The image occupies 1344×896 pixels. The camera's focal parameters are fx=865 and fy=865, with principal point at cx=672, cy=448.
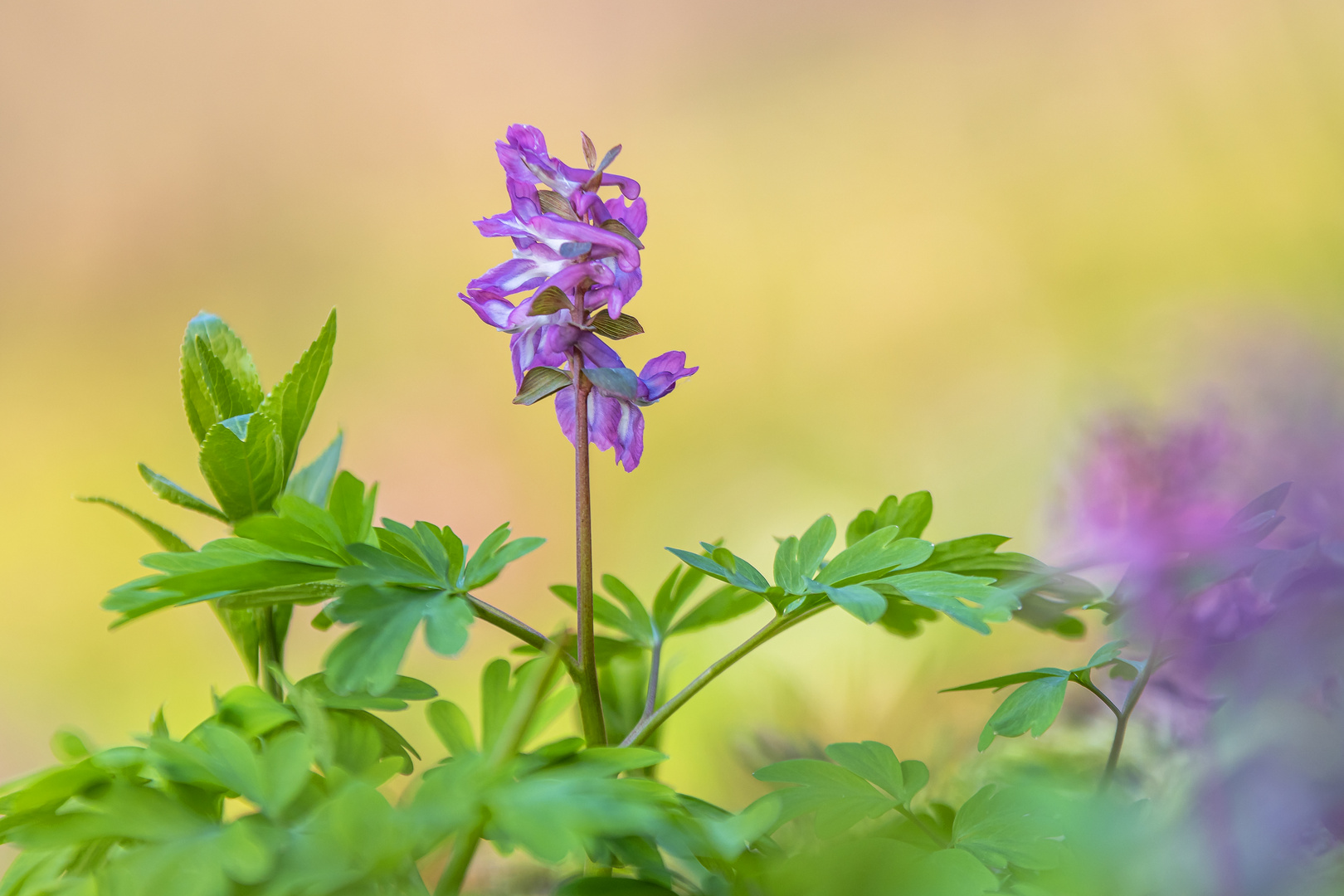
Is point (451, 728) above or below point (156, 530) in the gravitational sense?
below

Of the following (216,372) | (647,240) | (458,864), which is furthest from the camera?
(647,240)

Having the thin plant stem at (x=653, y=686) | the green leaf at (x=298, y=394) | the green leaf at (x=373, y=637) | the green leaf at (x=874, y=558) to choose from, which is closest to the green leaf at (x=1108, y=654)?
the green leaf at (x=874, y=558)

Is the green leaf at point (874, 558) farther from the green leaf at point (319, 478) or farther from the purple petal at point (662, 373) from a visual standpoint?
the green leaf at point (319, 478)

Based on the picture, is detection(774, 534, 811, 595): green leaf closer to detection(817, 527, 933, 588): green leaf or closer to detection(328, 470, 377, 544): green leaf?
detection(817, 527, 933, 588): green leaf

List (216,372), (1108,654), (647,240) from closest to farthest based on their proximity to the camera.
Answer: (1108,654) < (216,372) < (647,240)

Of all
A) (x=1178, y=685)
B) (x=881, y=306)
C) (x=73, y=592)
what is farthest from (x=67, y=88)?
(x=1178, y=685)

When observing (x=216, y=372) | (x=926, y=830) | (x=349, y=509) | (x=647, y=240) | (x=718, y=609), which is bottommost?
(x=926, y=830)

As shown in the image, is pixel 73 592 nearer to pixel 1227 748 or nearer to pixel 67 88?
pixel 67 88

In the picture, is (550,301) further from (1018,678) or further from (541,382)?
(1018,678)

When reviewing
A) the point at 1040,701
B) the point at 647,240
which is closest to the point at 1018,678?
the point at 1040,701
